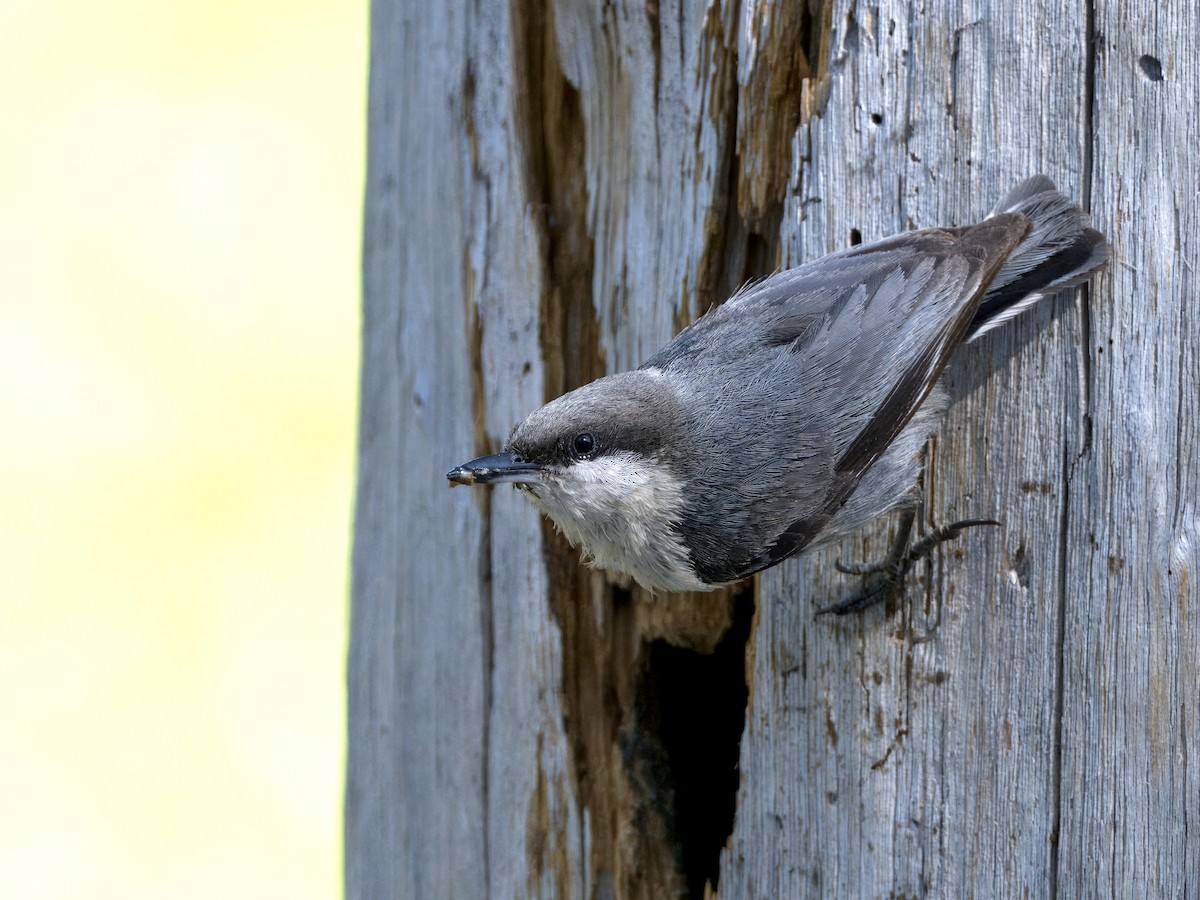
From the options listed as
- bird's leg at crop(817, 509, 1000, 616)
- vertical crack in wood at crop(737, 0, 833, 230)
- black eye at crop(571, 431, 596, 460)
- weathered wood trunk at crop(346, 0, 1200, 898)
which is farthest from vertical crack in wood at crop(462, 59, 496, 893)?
bird's leg at crop(817, 509, 1000, 616)

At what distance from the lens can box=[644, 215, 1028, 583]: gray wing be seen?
2725 mm

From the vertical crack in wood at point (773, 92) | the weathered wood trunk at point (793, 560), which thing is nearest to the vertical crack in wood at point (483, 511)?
the weathered wood trunk at point (793, 560)

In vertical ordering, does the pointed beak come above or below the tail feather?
below

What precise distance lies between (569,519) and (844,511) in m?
0.59

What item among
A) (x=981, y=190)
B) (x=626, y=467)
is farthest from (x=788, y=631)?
(x=981, y=190)

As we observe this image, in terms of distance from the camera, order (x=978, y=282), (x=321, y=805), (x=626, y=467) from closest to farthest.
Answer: (x=978, y=282), (x=626, y=467), (x=321, y=805)

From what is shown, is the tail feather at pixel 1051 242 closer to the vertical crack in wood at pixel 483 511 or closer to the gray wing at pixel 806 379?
the gray wing at pixel 806 379

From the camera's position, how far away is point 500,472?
2.72 metres

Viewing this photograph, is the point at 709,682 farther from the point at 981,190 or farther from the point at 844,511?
the point at 981,190

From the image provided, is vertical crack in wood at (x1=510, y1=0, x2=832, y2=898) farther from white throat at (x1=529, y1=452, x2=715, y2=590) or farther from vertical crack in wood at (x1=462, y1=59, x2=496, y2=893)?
white throat at (x1=529, y1=452, x2=715, y2=590)

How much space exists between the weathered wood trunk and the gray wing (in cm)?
10

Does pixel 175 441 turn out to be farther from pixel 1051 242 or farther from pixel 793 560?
pixel 1051 242

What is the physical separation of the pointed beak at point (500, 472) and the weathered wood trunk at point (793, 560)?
0.45 metres

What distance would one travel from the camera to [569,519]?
112 inches
